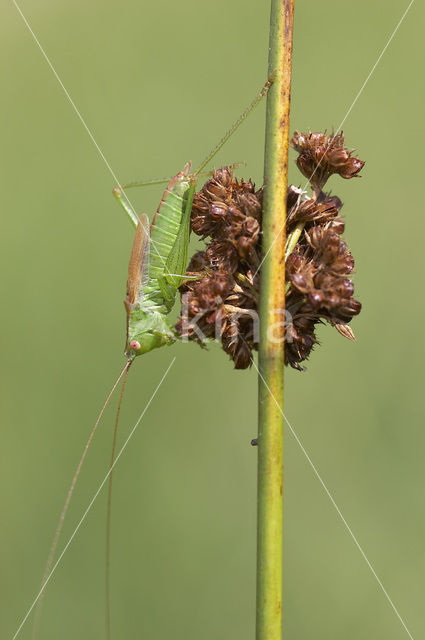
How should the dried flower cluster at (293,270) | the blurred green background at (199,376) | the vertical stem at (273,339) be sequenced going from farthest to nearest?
the blurred green background at (199,376), the dried flower cluster at (293,270), the vertical stem at (273,339)

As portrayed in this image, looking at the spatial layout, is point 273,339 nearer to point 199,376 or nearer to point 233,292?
point 233,292

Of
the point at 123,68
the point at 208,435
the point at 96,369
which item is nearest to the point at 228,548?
the point at 208,435

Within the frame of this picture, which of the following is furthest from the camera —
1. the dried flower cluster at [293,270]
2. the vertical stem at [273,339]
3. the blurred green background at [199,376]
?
the blurred green background at [199,376]

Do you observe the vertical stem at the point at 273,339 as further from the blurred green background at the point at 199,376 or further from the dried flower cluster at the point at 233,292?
the blurred green background at the point at 199,376

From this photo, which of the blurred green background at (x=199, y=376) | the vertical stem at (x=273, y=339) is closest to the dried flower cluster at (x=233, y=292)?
the vertical stem at (x=273, y=339)

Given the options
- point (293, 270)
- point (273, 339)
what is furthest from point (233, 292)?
point (273, 339)

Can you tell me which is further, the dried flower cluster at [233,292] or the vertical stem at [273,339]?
the dried flower cluster at [233,292]

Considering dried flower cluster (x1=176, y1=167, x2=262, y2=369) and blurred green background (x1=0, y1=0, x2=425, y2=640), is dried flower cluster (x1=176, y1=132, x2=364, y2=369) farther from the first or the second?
blurred green background (x1=0, y1=0, x2=425, y2=640)
